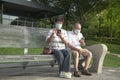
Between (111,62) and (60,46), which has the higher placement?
(60,46)

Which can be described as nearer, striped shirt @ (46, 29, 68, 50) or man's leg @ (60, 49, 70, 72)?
man's leg @ (60, 49, 70, 72)

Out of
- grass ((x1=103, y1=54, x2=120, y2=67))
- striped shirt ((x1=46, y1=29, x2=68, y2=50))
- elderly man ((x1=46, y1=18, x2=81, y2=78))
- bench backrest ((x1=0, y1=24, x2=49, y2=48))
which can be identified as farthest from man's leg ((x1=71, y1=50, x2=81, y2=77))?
grass ((x1=103, y1=54, x2=120, y2=67))

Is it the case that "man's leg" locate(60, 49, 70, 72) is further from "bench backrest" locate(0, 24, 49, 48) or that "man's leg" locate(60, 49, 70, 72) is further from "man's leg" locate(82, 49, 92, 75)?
"bench backrest" locate(0, 24, 49, 48)

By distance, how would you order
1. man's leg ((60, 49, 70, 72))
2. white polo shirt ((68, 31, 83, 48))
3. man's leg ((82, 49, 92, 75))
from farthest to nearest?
white polo shirt ((68, 31, 83, 48)) → man's leg ((82, 49, 92, 75)) → man's leg ((60, 49, 70, 72))

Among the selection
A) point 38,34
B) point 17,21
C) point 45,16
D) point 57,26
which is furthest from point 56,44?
point 45,16

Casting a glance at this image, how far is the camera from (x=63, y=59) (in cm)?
737

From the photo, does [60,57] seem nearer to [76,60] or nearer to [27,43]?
[76,60]

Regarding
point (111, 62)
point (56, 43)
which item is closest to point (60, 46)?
point (56, 43)

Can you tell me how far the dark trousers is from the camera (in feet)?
23.9

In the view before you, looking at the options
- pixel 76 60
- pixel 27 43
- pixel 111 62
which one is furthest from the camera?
pixel 111 62

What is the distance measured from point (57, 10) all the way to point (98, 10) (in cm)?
491

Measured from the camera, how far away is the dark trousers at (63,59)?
7.28 m

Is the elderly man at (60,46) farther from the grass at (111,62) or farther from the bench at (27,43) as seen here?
the grass at (111,62)

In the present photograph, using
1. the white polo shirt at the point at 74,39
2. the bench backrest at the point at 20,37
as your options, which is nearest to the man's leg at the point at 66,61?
the white polo shirt at the point at 74,39
